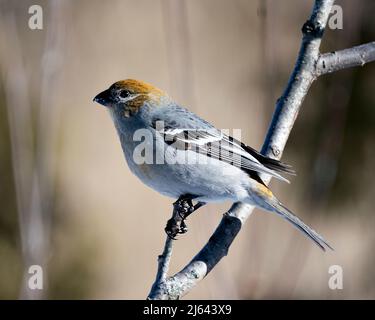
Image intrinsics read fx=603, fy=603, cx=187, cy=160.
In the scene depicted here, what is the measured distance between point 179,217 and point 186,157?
0.49 m

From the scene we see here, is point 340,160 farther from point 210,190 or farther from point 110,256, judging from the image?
point 210,190

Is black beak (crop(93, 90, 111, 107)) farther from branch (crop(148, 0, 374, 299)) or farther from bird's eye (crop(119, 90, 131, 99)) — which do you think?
branch (crop(148, 0, 374, 299))

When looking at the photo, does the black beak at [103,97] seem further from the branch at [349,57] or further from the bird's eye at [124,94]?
the branch at [349,57]

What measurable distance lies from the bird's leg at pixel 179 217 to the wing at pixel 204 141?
382 mm

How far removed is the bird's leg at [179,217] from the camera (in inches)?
97.8

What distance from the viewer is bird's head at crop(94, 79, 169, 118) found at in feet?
10.9

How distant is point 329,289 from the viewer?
13.9 ft

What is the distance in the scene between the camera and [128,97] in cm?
334

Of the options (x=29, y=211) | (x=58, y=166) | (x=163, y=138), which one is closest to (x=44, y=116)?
(x=29, y=211)

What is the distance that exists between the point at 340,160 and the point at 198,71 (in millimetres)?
1707
